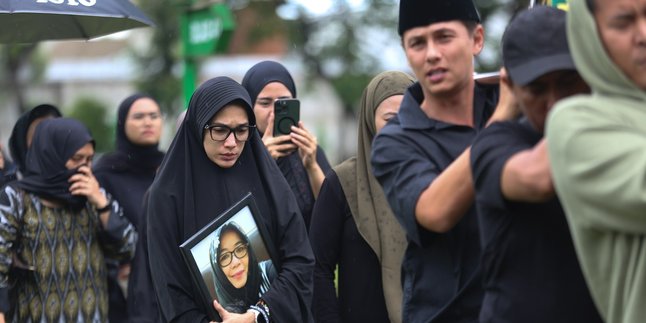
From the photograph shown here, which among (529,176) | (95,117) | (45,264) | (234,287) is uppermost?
(529,176)

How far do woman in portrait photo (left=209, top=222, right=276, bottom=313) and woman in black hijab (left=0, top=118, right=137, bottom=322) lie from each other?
154 cm

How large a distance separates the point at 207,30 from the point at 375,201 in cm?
522

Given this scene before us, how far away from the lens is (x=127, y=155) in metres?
7.55

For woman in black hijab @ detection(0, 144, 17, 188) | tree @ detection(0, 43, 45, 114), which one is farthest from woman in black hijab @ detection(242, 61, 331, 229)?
tree @ detection(0, 43, 45, 114)

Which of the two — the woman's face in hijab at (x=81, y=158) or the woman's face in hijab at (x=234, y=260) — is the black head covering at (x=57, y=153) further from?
the woman's face in hijab at (x=234, y=260)

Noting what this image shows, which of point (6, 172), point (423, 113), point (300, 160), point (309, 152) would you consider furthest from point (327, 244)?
point (6, 172)

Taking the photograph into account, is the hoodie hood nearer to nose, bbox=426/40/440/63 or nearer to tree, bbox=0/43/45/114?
nose, bbox=426/40/440/63

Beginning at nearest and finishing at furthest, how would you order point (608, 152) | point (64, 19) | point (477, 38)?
point (608, 152)
point (477, 38)
point (64, 19)

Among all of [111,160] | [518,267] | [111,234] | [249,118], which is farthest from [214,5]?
[518,267]

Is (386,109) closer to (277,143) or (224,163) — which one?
(224,163)

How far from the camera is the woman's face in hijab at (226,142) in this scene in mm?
4824

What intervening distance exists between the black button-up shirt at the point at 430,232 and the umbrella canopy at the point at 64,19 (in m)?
2.83

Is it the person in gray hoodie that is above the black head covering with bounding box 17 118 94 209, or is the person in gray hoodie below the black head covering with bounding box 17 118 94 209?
above

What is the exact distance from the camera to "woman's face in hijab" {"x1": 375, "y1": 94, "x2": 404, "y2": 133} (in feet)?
16.4
